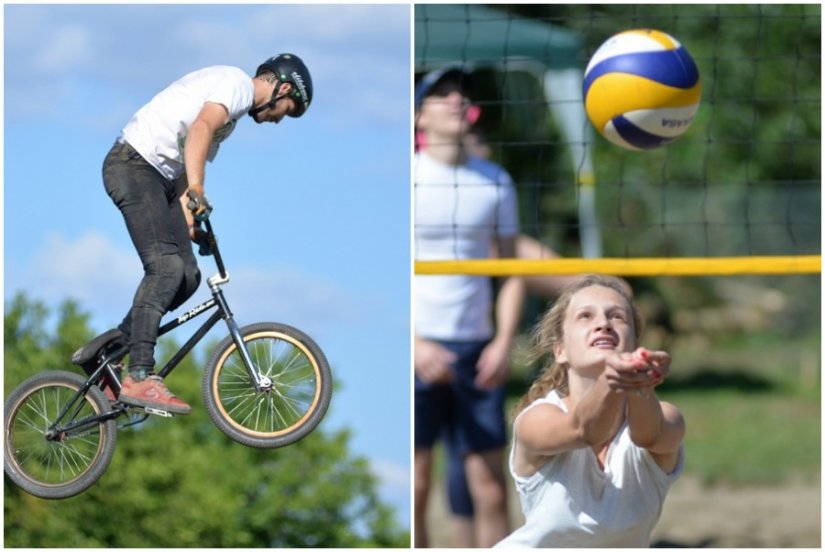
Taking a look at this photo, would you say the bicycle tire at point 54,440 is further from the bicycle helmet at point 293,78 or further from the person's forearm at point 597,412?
the person's forearm at point 597,412

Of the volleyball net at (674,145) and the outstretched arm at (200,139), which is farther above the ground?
the volleyball net at (674,145)

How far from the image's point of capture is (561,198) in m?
17.8

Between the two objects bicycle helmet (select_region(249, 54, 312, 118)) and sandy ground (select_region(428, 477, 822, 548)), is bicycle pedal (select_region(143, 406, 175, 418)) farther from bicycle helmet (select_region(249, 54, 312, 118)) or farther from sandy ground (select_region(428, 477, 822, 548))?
sandy ground (select_region(428, 477, 822, 548))

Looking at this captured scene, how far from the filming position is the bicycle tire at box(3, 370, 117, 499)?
5926 millimetres

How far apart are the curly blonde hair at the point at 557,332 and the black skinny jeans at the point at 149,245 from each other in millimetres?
1250

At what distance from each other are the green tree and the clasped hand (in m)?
10.6

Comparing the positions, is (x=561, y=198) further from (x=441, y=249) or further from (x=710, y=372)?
(x=441, y=249)

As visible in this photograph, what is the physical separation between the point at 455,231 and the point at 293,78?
3305mm

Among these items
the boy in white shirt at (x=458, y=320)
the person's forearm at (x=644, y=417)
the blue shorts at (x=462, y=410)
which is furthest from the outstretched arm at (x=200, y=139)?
the blue shorts at (x=462, y=410)

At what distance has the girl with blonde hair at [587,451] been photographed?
5598mm

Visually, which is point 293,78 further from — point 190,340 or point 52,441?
point 52,441

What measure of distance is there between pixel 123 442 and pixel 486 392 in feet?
28.0

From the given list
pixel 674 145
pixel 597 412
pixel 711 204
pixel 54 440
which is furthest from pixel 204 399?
pixel 711 204

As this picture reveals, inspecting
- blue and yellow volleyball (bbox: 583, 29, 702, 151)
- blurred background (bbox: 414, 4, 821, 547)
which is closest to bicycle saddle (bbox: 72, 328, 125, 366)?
blue and yellow volleyball (bbox: 583, 29, 702, 151)
